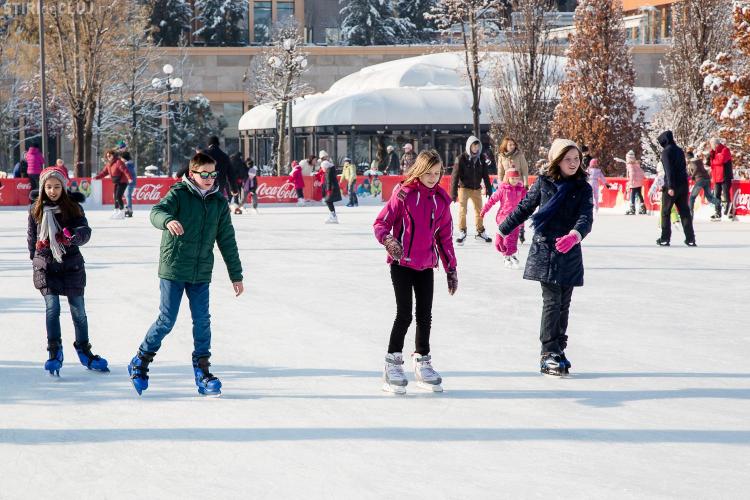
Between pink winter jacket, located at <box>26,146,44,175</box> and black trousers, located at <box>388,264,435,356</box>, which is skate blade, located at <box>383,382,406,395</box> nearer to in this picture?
black trousers, located at <box>388,264,435,356</box>

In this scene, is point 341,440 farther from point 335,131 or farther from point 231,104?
point 231,104

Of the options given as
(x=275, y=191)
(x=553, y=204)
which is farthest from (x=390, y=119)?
(x=553, y=204)

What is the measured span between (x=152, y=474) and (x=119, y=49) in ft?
124

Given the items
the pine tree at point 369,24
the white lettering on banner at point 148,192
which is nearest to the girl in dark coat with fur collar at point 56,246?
the white lettering on banner at point 148,192

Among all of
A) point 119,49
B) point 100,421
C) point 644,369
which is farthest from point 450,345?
point 119,49

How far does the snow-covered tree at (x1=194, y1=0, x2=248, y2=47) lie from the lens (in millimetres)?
64188

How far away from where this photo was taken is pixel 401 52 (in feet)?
200

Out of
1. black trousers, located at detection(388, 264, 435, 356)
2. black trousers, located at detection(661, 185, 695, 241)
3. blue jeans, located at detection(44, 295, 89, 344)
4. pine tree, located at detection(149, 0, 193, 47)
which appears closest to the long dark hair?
blue jeans, located at detection(44, 295, 89, 344)

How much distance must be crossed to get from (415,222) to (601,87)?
29485 millimetres

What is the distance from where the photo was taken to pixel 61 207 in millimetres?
6531

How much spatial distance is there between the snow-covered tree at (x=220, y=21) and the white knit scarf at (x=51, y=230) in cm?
5878

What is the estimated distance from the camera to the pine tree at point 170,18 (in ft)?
205

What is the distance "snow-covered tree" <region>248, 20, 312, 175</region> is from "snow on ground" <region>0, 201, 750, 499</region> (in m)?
25.7

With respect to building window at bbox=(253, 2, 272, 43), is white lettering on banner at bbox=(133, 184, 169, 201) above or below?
below
